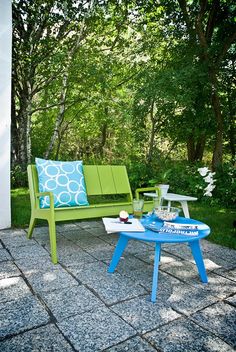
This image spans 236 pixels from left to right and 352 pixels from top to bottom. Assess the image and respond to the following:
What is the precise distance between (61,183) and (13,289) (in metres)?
1.35

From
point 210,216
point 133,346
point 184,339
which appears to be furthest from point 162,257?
point 210,216

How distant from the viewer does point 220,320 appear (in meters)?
1.71

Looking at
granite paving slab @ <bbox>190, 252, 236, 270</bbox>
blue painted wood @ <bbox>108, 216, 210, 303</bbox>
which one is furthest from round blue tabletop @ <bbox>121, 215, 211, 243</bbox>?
granite paving slab @ <bbox>190, 252, 236, 270</bbox>

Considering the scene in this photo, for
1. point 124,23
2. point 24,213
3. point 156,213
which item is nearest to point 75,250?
point 156,213

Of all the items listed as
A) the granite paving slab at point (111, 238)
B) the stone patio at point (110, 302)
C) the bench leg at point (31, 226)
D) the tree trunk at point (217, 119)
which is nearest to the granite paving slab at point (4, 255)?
the stone patio at point (110, 302)

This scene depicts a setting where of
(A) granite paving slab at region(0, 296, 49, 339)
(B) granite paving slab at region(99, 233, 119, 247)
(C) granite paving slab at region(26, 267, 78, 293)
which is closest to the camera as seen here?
(A) granite paving slab at region(0, 296, 49, 339)

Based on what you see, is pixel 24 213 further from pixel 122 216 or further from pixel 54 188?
pixel 122 216

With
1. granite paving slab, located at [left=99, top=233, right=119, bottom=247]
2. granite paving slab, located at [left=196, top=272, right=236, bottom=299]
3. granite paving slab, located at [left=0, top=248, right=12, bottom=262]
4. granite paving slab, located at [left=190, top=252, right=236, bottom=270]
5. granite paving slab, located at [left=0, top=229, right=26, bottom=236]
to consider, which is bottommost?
granite paving slab, located at [left=190, top=252, right=236, bottom=270]

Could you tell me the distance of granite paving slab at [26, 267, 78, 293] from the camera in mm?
2062

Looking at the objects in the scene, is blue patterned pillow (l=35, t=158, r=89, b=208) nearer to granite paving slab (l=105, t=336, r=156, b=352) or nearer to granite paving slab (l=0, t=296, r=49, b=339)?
granite paving slab (l=0, t=296, r=49, b=339)

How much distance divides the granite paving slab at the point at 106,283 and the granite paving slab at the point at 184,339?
1.34 ft

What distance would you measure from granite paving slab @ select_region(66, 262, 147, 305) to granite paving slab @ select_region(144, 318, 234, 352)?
1.34ft

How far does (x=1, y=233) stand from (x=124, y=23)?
636cm

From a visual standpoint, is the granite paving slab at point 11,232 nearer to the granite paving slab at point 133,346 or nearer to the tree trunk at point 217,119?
the granite paving slab at point 133,346
